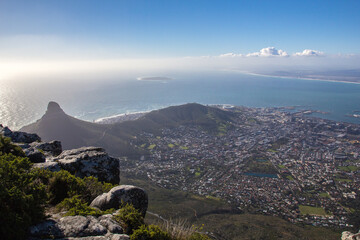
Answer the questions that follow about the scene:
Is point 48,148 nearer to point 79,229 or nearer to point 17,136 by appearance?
point 17,136

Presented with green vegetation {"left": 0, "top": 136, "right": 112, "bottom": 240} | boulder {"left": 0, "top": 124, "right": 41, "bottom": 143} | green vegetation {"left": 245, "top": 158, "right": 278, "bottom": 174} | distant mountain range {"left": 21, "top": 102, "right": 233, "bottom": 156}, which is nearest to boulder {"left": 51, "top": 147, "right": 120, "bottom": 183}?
green vegetation {"left": 0, "top": 136, "right": 112, "bottom": 240}

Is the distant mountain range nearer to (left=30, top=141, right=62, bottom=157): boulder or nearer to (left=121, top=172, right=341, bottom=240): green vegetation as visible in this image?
(left=121, top=172, right=341, bottom=240): green vegetation

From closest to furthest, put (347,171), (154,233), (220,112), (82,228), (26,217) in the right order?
(26,217)
(82,228)
(154,233)
(347,171)
(220,112)

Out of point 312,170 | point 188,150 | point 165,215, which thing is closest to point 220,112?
point 188,150

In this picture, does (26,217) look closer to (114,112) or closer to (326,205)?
(326,205)

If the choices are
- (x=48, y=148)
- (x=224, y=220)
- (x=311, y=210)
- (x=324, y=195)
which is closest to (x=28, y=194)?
(x=48, y=148)

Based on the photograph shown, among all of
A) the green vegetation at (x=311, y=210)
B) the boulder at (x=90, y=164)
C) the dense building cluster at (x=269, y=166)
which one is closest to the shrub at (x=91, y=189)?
the boulder at (x=90, y=164)
